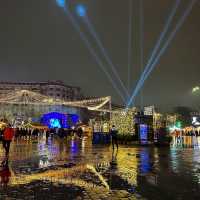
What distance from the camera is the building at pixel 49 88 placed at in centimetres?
16188

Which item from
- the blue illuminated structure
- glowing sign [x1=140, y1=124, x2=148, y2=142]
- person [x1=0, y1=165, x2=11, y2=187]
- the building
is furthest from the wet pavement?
the building

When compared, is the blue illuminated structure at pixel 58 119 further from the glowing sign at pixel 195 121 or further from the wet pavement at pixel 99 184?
the wet pavement at pixel 99 184

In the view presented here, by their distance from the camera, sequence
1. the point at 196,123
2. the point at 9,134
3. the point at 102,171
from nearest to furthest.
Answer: the point at 102,171, the point at 9,134, the point at 196,123

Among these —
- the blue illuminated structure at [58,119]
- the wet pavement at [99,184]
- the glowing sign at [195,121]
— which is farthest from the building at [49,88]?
the wet pavement at [99,184]

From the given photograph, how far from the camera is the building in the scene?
162 metres

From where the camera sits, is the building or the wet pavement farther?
the building

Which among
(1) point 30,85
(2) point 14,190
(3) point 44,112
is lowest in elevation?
(2) point 14,190

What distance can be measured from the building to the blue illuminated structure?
15.3m

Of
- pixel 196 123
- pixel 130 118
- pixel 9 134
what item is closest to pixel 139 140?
pixel 130 118

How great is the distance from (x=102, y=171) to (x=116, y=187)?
3455 millimetres

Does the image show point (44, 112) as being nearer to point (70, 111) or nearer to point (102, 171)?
point (70, 111)

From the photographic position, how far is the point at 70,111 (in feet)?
516

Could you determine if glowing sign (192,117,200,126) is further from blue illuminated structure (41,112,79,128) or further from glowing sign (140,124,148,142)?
glowing sign (140,124,148,142)

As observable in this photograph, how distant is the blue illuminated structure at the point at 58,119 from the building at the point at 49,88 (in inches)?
601
